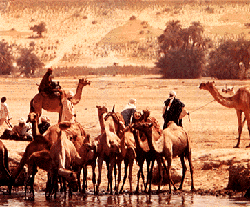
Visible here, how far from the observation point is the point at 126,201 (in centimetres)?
1267

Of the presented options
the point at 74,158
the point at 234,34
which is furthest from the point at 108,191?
the point at 234,34

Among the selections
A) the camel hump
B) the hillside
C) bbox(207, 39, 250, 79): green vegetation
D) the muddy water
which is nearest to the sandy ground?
Answer: the muddy water

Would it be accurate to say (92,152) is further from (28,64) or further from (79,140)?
(28,64)

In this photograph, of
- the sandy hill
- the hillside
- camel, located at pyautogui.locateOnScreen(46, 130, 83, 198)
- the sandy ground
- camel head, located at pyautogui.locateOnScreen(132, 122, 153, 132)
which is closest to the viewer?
camel, located at pyautogui.locateOnScreen(46, 130, 83, 198)

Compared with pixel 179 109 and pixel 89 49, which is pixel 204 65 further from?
pixel 179 109

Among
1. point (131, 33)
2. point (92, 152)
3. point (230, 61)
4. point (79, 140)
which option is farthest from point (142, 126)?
point (131, 33)

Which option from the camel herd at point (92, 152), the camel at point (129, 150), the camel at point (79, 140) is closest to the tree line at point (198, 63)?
the camel at point (79, 140)

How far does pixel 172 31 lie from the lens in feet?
229

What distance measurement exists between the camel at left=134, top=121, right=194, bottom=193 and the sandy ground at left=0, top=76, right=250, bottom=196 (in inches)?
38.7

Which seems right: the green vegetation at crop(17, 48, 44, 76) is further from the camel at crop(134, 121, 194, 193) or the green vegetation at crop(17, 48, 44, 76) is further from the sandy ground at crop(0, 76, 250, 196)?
the camel at crop(134, 121, 194, 193)

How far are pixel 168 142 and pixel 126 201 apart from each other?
1423 millimetres

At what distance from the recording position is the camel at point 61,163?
39.5ft

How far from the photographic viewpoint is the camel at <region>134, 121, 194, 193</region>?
42.2 feet

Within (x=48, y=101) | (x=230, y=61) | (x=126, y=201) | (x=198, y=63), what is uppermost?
(x=230, y=61)
